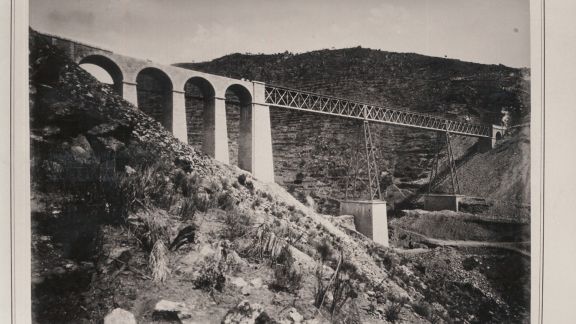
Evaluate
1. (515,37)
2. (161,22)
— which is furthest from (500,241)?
(161,22)

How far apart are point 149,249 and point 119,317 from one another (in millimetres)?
785

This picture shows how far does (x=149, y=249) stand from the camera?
15.0ft

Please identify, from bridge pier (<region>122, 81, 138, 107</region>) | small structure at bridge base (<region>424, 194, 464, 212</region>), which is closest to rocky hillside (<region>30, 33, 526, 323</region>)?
bridge pier (<region>122, 81, 138, 107</region>)

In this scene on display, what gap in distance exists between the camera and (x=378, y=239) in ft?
34.5

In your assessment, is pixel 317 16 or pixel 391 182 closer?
pixel 317 16

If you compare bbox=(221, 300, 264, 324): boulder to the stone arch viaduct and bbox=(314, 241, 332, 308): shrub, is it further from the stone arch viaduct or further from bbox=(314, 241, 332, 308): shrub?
the stone arch viaduct

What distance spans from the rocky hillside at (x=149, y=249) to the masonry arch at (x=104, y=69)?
0.13m

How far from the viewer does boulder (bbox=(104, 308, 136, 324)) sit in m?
4.20

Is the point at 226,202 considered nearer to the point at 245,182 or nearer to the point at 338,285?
the point at 245,182

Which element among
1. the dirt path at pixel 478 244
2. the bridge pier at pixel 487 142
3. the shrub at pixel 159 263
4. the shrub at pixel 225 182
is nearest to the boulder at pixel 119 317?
the shrub at pixel 159 263

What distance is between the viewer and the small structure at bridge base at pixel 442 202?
1201cm
